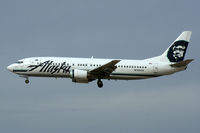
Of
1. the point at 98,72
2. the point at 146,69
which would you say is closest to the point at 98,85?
the point at 98,72

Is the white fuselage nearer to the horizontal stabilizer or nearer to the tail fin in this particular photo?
the horizontal stabilizer

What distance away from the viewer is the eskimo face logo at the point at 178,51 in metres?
69.9

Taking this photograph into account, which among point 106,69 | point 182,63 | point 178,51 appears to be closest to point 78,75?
point 106,69

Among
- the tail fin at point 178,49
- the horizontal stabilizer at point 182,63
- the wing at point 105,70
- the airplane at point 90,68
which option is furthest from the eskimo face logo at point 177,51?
the wing at point 105,70

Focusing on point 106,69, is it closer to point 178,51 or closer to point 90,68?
point 90,68

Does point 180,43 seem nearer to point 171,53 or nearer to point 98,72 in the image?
point 171,53

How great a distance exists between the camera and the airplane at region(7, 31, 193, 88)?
65875mm

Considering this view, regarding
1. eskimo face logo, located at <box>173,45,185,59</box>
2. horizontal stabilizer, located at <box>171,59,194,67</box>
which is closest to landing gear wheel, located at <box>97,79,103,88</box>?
horizontal stabilizer, located at <box>171,59,194,67</box>

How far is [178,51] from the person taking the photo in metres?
70.3

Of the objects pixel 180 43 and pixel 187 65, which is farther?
pixel 180 43

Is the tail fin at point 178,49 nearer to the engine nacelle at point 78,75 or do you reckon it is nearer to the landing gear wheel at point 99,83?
the landing gear wheel at point 99,83

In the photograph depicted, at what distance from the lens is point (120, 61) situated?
6738 cm

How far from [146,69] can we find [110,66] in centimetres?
591

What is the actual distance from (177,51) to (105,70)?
40.1 ft
